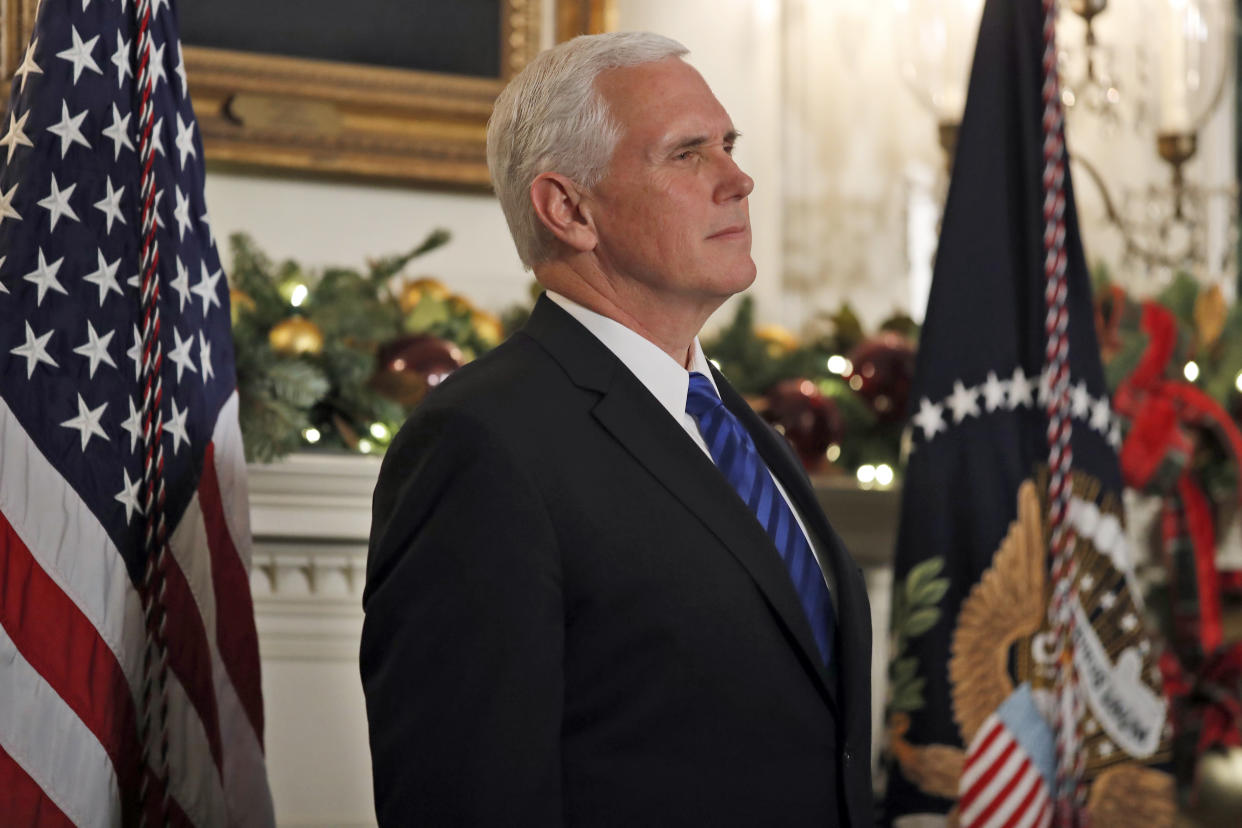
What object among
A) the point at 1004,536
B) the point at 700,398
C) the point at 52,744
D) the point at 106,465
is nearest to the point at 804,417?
the point at 1004,536

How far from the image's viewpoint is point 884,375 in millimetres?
3113

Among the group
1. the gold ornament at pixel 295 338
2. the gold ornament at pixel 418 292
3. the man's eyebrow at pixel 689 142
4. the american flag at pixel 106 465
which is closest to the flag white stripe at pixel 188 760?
the american flag at pixel 106 465

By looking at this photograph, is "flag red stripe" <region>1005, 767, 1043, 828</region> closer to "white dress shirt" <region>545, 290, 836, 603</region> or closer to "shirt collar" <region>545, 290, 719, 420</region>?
"white dress shirt" <region>545, 290, 836, 603</region>

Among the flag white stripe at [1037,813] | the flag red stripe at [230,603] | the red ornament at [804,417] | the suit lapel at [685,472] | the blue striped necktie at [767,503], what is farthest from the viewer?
the red ornament at [804,417]

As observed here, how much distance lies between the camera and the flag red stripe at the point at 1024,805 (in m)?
2.38

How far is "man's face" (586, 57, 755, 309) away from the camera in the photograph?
167 cm

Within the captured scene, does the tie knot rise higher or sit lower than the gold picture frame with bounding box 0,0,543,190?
lower

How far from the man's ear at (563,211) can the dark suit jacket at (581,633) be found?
0.50ft

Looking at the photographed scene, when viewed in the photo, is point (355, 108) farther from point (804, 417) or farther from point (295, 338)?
point (804, 417)

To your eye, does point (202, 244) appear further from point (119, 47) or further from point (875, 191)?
point (875, 191)

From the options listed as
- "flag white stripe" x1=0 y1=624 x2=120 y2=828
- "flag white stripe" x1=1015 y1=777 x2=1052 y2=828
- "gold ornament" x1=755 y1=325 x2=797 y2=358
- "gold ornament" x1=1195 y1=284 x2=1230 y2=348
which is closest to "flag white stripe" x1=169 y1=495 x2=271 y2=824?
"flag white stripe" x1=0 y1=624 x2=120 y2=828

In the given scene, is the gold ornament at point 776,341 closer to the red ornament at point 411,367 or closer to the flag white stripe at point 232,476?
the red ornament at point 411,367

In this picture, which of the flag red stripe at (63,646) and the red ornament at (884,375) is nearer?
the flag red stripe at (63,646)

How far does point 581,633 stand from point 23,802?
0.83 m
